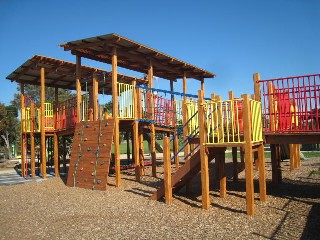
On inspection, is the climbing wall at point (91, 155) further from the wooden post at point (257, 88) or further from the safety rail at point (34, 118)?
the wooden post at point (257, 88)

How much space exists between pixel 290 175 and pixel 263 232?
8.17m

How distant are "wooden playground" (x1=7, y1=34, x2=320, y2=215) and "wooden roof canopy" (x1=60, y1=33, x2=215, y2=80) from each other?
0.04 meters

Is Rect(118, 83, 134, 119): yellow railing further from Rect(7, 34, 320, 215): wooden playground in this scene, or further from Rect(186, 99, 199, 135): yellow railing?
Rect(186, 99, 199, 135): yellow railing

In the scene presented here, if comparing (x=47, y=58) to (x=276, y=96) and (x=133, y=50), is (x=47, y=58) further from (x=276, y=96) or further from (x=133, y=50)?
(x=276, y=96)

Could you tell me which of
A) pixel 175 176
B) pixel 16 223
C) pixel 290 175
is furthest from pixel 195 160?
pixel 290 175

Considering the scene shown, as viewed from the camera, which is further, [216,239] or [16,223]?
[16,223]

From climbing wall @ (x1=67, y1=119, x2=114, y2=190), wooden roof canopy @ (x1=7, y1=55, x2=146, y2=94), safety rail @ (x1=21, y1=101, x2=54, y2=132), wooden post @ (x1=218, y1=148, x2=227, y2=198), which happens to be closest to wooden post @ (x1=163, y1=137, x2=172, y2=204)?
wooden post @ (x1=218, y1=148, x2=227, y2=198)

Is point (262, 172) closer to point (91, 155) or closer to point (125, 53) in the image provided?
point (91, 155)

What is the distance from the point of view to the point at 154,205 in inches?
340

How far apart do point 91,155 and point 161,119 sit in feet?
13.7

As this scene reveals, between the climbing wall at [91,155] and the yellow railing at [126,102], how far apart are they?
0.71 metres

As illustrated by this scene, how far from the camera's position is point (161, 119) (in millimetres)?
15086

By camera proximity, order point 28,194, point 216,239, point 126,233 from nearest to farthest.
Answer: point 216,239 → point 126,233 → point 28,194

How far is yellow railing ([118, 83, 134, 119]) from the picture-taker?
41.1ft
